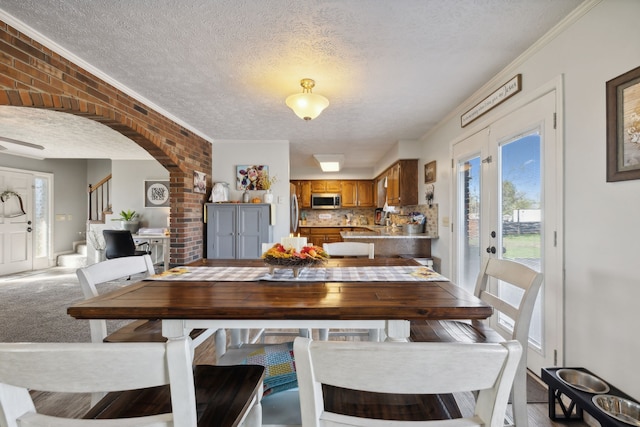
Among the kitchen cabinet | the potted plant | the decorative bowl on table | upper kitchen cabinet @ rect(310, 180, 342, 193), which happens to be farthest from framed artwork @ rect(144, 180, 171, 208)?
the decorative bowl on table

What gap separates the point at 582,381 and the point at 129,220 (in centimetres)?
681

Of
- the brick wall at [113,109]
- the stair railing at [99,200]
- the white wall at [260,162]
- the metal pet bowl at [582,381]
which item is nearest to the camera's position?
the metal pet bowl at [582,381]

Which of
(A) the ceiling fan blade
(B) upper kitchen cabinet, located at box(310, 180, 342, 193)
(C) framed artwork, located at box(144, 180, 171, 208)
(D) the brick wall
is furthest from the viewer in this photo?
(B) upper kitchen cabinet, located at box(310, 180, 342, 193)

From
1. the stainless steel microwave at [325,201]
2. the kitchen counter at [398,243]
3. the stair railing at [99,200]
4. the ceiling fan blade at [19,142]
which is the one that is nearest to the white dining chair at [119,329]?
the kitchen counter at [398,243]

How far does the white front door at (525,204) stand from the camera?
1.82 m

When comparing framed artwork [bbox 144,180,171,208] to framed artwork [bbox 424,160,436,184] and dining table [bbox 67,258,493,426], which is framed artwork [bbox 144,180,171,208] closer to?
framed artwork [bbox 424,160,436,184]

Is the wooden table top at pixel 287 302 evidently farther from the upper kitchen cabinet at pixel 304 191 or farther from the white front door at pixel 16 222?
the white front door at pixel 16 222

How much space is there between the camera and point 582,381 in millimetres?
1516

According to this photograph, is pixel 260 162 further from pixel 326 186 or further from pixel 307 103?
pixel 326 186

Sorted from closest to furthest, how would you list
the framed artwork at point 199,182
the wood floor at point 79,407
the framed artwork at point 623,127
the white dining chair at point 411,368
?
the white dining chair at point 411,368, the framed artwork at point 623,127, the wood floor at point 79,407, the framed artwork at point 199,182

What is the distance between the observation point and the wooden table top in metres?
1.05

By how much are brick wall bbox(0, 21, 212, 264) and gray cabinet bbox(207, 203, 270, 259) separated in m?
0.20

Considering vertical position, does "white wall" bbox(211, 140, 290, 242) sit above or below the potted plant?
above

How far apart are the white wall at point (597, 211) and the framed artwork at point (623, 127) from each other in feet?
0.15
